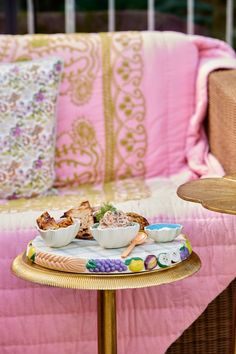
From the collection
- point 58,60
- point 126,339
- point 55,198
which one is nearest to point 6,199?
point 55,198

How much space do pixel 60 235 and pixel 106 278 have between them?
6.6 inches

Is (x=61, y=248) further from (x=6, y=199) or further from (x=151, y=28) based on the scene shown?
(x=151, y=28)

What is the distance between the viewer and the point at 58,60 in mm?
3043

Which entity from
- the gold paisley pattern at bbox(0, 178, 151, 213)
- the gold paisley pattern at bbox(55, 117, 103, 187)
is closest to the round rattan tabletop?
the gold paisley pattern at bbox(0, 178, 151, 213)

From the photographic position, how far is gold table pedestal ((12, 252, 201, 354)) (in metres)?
1.99

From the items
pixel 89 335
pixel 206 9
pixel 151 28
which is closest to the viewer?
pixel 89 335

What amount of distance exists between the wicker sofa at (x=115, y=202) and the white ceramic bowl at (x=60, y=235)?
0.40 m

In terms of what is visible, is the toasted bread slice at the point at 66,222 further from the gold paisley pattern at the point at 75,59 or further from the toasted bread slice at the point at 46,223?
the gold paisley pattern at the point at 75,59

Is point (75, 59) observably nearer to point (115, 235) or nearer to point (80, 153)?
point (80, 153)

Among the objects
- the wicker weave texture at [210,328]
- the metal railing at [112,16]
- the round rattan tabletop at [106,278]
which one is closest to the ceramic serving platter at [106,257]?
the round rattan tabletop at [106,278]

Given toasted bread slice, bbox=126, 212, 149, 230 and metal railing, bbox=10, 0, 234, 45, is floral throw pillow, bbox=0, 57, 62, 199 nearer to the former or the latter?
toasted bread slice, bbox=126, 212, 149, 230

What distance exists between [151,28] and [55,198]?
1.78m

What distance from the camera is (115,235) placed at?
207cm

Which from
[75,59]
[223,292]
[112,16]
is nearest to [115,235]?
[223,292]
